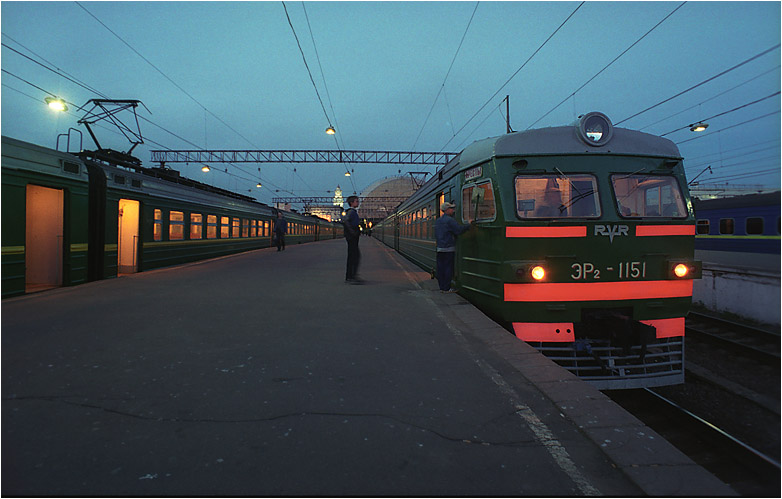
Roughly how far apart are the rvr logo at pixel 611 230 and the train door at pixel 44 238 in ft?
32.3

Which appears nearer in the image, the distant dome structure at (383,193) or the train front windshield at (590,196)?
the train front windshield at (590,196)

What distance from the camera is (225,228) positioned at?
17.2 metres

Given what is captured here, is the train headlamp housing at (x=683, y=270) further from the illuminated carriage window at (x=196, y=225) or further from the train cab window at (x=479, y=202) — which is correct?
the illuminated carriage window at (x=196, y=225)

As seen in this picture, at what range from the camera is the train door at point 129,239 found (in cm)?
1072

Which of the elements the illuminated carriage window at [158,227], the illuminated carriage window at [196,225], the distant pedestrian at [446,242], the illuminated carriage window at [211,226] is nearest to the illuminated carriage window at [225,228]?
the illuminated carriage window at [211,226]

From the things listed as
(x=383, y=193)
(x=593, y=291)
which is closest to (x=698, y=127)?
(x=593, y=291)

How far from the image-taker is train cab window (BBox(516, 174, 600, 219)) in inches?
191

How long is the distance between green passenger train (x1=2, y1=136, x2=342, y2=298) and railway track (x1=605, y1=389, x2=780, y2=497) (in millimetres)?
9741

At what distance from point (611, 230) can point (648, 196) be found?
32.7 inches

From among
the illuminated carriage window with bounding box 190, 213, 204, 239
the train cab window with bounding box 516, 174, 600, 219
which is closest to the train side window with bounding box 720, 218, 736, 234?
the train cab window with bounding box 516, 174, 600, 219

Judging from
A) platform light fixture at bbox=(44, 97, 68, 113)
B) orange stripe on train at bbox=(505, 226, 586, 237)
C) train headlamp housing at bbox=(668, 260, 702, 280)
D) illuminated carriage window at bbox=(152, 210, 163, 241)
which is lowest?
train headlamp housing at bbox=(668, 260, 702, 280)

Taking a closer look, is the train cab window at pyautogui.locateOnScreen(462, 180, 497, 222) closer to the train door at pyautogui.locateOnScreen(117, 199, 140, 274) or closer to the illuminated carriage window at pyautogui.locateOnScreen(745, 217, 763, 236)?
the illuminated carriage window at pyautogui.locateOnScreen(745, 217, 763, 236)

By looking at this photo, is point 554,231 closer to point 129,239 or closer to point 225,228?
point 129,239

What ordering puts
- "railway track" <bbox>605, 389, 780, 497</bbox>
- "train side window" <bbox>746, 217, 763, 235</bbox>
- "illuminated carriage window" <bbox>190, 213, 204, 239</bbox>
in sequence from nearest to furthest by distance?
"railway track" <bbox>605, 389, 780, 497</bbox> < "train side window" <bbox>746, 217, 763, 235</bbox> < "illuminated carriage window" <bbox>190, 213, 204, 239</bbox>
